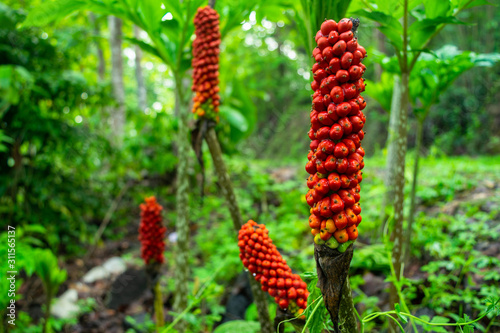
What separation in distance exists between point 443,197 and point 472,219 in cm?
64

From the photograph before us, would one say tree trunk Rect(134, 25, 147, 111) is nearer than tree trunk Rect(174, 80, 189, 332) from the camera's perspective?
No

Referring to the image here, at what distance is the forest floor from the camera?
1.69m

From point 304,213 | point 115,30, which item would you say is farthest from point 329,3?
point 115,30

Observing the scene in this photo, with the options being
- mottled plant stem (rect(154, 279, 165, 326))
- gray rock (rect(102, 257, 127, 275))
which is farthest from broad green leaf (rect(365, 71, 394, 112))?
gray rock (rect(102, 257, 127, 275))

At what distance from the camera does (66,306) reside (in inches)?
112

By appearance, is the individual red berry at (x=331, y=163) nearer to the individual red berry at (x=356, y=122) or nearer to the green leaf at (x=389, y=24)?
the individual red berry at (x=356, y=122)

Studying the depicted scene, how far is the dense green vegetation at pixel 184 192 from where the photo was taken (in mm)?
1523

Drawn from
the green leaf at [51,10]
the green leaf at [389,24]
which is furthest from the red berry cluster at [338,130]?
the green leaf at [51,10]

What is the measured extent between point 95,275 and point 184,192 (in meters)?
2.37

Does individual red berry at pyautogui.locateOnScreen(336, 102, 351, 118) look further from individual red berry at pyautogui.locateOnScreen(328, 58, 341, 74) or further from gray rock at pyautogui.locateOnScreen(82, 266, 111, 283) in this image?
gray rock at pyautogui.locateOnScreen(82, 266, 111, 283)

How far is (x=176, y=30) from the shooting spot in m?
1.63

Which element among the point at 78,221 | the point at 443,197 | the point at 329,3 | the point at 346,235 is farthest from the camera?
the point at 78,221

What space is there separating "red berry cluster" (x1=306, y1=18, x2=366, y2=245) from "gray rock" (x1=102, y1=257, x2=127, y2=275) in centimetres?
334

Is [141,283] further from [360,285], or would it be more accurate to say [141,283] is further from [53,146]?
[360,285]
